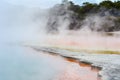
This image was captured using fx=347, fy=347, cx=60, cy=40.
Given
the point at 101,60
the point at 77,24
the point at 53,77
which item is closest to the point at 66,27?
the point at 77,24

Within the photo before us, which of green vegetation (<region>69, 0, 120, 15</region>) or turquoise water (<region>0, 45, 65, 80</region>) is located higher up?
green vegetation (<region>69, 0, 120, 15</region>)

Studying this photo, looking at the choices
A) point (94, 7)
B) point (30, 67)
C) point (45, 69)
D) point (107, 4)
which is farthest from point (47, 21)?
point (45, 69)

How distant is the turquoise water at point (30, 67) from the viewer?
1360 centimetres

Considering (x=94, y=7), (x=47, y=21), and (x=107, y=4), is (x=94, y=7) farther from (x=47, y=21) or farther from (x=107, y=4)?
(x=47, y=21)

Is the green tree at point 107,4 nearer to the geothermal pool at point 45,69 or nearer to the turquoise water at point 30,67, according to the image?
the turquoise water at point 30,67

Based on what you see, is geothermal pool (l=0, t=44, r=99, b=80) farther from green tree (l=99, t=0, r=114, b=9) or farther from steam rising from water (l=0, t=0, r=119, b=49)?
green tree (l=99, t=0, r=114, b=9)

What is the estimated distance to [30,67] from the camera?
1620 centimetres

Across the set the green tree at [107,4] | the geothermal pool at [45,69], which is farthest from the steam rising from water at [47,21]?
the geothermal pool at [45,69]

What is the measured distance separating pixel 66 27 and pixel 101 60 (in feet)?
120

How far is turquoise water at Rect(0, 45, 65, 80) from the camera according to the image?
13.6 metres

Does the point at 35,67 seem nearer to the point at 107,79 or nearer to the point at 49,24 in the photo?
the point at 107,79

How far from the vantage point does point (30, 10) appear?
193 feet

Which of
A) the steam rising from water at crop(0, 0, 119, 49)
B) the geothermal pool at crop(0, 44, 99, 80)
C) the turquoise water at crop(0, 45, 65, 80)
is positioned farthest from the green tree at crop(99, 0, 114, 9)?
the geothermal pool at crop(0, 44, 99, 80)

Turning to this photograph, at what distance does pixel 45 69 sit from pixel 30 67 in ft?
3.35
